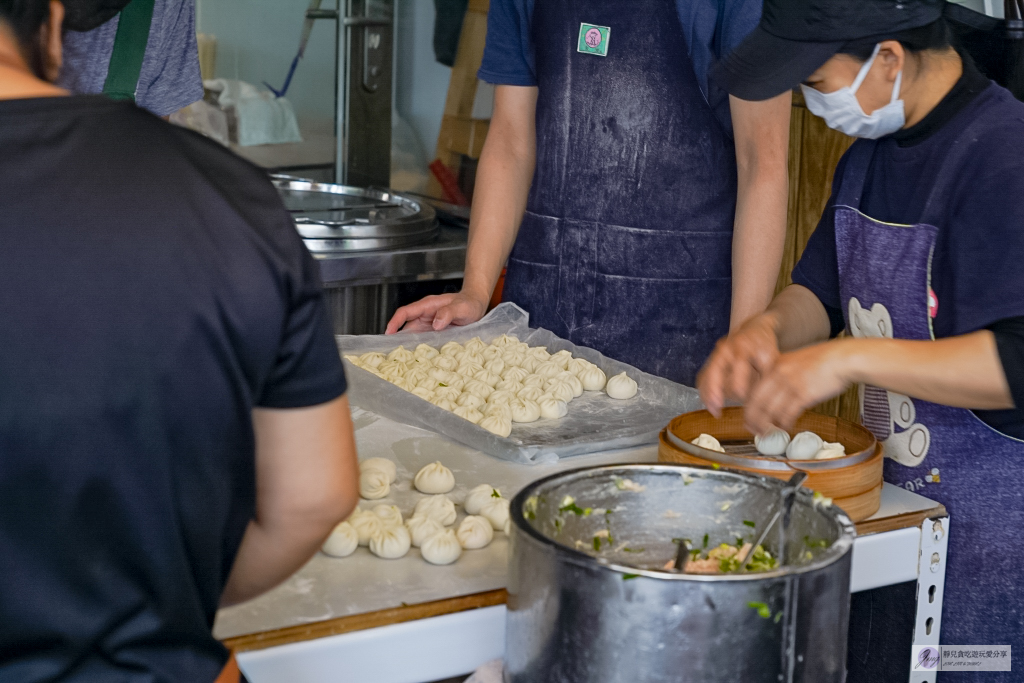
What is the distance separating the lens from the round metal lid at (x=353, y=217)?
9.73 ft

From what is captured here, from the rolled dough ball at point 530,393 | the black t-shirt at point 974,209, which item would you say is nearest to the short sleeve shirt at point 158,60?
the rolled dough ball at point 530,393

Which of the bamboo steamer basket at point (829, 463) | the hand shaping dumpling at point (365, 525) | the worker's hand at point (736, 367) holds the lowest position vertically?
the hand shaping dumpling at point (365, 525)

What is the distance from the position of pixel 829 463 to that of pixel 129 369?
3.39 feet

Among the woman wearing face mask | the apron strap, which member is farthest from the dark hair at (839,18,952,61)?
the apron strap

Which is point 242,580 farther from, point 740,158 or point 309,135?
point 309,135

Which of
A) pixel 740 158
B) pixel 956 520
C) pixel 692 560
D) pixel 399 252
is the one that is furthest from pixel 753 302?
pixel 399 252

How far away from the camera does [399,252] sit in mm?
3053

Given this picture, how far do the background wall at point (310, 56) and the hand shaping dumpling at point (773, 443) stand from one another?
2.90 metres

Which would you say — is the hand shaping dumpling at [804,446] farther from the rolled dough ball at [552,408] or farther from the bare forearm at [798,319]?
the rolled dough ball at [552,408]

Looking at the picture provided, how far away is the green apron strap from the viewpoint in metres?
2.37

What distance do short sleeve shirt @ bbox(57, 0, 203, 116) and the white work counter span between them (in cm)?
148

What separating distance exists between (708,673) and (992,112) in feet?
3.31

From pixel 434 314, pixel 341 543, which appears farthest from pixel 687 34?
pixel 341 543

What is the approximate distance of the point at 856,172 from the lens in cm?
174
